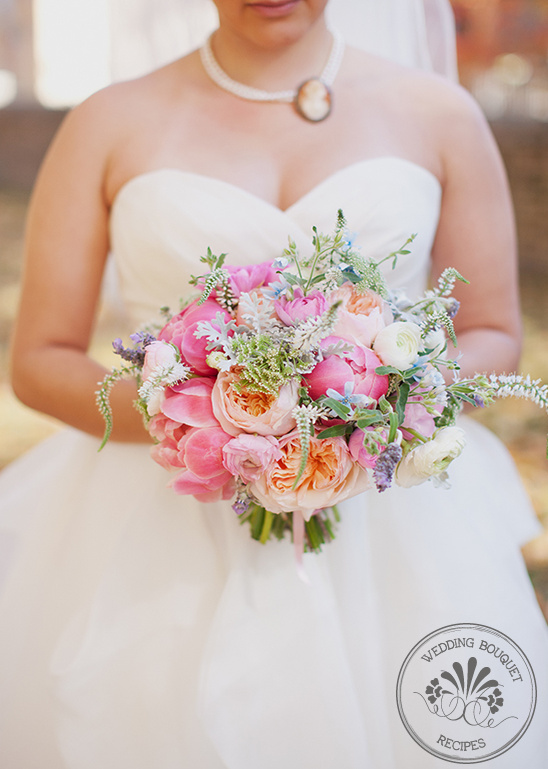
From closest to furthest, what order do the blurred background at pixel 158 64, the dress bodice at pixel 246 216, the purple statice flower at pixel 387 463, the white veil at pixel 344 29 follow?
the purple statice flower at pixel 387 463 < the dress bodice at pixel 246 216 < the white veil at pixel 344 29 < the blurred background at pixel 158 64

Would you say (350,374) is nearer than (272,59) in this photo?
Yes

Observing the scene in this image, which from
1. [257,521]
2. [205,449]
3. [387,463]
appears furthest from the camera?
[257,521]

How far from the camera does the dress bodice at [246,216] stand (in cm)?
181

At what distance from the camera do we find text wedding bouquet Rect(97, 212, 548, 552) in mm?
1191

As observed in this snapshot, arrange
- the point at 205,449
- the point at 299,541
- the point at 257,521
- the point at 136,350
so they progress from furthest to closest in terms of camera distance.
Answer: the point at 257,521
the point at 299,541
the point at 136,350
the point at 205,449

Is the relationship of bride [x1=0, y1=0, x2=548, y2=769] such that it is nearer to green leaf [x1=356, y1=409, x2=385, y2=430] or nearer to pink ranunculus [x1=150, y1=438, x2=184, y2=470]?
pink ranunculus [x1=150, y1=438, x2=184, y2=470]

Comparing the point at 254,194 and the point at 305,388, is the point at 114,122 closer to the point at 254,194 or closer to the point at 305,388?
the point at 254,194

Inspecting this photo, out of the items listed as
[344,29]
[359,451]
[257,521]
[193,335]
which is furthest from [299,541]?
[344,29]

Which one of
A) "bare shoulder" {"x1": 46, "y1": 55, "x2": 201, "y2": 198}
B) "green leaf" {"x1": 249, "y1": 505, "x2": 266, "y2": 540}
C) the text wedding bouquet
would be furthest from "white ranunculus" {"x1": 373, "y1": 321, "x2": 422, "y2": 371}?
"bare shoulder" {"x1": 46, "y1": 55, "x2": 201, "y2": 198}

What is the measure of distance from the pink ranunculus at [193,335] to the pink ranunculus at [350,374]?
0.59ft

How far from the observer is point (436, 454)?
118 cm

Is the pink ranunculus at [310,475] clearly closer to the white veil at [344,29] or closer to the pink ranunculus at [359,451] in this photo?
the pink ranunculus at [359,451]

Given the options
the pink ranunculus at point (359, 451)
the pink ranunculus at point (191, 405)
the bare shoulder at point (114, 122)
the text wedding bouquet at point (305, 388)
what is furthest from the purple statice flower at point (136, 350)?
the bare shoulder at point (114, 122)

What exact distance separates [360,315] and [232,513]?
0.69 m
